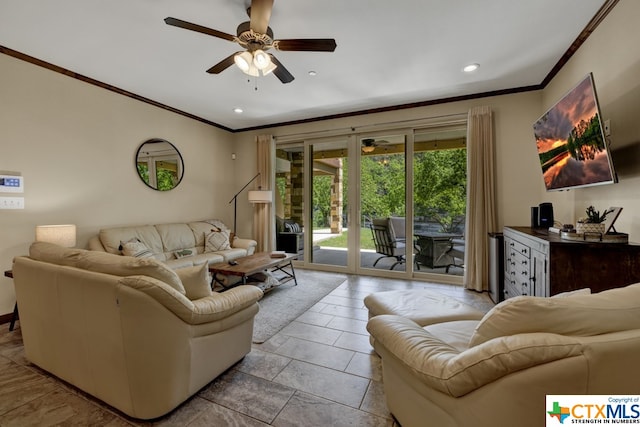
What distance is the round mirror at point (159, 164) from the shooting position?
4.09 metres

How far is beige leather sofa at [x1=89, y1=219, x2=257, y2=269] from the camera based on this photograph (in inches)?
134

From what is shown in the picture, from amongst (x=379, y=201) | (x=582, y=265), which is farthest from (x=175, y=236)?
(x=582, y=265)

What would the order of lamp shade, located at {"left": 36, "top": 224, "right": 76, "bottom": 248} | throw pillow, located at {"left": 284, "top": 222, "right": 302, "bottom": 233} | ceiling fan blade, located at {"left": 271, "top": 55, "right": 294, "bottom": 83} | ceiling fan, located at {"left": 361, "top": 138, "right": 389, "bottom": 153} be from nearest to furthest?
ceiling fan blade, located at {"left": 271, "top": 55, "right": 294, "bottom": 83}
lamp shade, located at {"left": 36, "top": 224, "right": 76, "bottom": 248}
ceiling fan, located at {"left": 361, "top": 138, "right": 389, "bottom": 153}
throw pillow, located at {"left": 284, "top": 222, "right": 302, "bottom": 233}

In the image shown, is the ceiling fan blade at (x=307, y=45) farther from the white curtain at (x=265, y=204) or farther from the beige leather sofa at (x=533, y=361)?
the white curtain at (x=265, y=204)

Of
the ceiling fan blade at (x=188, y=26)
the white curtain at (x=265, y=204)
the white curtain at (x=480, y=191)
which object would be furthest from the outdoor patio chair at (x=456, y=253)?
the ceiling fan blade at (x=188, y=26)

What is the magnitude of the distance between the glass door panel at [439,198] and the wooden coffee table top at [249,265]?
2200 mm

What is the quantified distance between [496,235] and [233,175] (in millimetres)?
4908

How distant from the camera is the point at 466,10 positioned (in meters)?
2.20

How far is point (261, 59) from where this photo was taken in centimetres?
218

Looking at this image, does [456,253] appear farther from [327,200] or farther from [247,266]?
[247,266]

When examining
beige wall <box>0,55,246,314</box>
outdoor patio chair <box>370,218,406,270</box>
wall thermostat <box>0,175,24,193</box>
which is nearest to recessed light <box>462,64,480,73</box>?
outdoor patio chair <box>370,218,406,270</box>

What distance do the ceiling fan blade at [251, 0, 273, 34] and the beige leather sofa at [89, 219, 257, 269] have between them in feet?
9.53

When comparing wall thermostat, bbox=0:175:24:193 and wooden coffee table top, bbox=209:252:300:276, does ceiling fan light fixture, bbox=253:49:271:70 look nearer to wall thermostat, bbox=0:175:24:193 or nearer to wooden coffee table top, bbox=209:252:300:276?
wooden coffee table top, bbox=209:252:300:276

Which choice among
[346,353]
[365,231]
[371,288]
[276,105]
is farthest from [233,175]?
[346,353]
